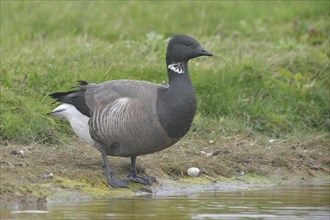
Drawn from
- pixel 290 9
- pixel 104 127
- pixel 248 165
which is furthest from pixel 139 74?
pixel 290 9

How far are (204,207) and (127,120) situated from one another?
49.7 inches

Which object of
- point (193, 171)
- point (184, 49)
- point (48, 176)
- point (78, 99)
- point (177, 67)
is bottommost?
point (193, 171)

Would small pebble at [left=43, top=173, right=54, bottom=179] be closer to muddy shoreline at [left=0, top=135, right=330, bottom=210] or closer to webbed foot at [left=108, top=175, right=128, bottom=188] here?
muddy shoreline at [left=0, top=135, right=330, bottom=210]

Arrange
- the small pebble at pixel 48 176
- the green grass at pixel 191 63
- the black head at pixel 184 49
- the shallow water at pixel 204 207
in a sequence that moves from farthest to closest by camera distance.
→ the green grass at pixel 191 63
the black head at pixel 184 49
the small pebble at pixel 48 176
the shallow water at pixel 204 207

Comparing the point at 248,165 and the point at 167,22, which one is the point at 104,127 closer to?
the point at 248,165

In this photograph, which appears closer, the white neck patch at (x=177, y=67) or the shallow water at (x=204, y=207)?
the shallow water at (x=204, y=207)

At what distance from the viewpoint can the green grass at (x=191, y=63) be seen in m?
11.0

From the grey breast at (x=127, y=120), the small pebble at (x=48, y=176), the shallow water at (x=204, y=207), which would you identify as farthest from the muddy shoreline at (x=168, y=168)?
the grey breast at (x=127, y=120)

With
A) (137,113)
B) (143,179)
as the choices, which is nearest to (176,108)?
(137,113)

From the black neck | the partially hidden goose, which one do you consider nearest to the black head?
the partially hidden goose

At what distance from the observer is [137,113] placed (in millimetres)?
8469

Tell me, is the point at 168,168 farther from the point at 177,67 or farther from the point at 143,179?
the point at 177,67

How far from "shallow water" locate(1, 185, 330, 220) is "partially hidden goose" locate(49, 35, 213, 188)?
1.83ft

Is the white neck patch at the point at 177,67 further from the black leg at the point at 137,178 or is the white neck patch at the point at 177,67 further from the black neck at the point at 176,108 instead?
the black leg at the point at 137,178
